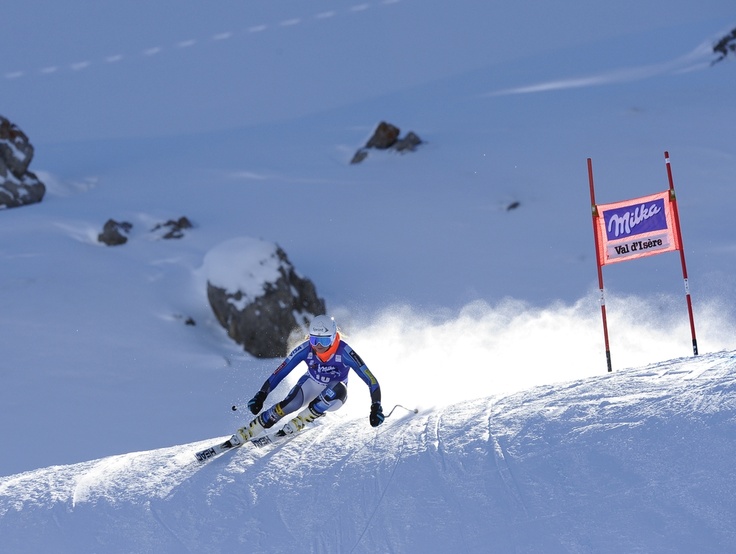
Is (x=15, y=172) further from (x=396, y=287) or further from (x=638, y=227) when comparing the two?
(x=638, y=227)

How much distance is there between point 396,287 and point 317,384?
9.01m

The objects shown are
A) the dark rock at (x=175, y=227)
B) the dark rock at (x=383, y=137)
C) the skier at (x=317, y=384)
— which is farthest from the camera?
the dark rock at (x=383, y=137)

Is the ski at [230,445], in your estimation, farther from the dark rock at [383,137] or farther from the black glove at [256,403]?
the dark rock at [383,137]

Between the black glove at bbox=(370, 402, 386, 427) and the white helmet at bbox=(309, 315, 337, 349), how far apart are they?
765 mm

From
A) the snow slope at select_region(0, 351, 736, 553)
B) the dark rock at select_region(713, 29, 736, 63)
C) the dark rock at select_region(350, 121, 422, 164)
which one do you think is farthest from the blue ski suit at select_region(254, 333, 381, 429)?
the dark rock at select_region(713, 29, 736, 63)

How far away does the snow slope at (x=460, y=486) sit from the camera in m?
6.06

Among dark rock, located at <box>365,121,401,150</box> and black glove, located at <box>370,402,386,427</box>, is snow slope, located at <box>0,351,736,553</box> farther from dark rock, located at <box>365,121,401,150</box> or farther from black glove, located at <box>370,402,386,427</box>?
dark rock, located at <box>365,121,401,150</box>

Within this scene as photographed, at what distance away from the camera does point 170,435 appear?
522 inches

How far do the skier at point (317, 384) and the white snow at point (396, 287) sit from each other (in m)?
0.30

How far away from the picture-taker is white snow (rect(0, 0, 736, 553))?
668 centimetres

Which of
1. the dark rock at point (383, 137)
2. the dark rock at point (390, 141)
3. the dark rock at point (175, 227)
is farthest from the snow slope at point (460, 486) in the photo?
the dark rock at point (383, 137)

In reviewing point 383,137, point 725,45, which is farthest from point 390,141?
point 725,45

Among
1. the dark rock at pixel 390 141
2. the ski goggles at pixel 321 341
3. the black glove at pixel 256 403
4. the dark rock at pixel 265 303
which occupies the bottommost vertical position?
the dark rock at pixel 265 303

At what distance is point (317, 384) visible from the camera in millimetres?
8797
